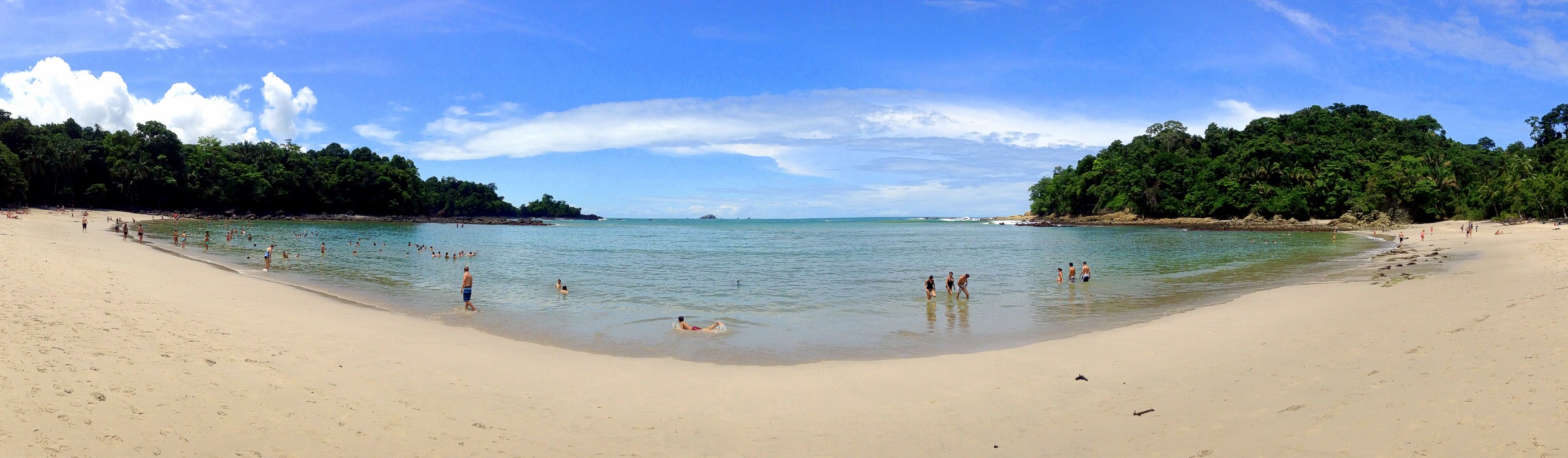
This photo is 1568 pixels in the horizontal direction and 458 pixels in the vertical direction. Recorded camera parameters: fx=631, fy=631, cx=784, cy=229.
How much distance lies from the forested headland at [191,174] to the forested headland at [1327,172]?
125791mm

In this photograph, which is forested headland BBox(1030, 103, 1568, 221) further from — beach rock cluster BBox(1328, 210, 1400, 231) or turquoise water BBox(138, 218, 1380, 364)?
turquoise water BBox(138, 218, 1380, 364)

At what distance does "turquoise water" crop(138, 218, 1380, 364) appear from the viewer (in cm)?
1277

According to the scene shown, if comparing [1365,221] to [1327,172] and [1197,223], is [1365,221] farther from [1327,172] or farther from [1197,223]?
[1197,223]

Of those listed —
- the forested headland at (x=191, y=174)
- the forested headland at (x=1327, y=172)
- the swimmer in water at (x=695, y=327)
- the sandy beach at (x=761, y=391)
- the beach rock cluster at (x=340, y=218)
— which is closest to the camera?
the sandy beach at (x=761, y=391)

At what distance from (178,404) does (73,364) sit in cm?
172

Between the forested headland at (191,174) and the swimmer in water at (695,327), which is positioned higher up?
the forested headland at (191,174)

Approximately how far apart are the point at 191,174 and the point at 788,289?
105 m

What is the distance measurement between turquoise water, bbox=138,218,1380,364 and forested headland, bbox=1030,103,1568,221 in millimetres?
29937

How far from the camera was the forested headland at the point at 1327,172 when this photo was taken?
186 ft

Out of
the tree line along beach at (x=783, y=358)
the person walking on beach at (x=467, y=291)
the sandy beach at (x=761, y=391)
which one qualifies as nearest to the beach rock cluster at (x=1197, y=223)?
the tree line along beach at (x=783, y=358)

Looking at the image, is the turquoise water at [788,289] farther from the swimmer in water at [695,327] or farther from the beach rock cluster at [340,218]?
the beach rock cluster at [340,218]

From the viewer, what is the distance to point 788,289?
21734 millimetres

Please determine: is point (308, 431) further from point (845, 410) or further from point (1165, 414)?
point (1165, 414)

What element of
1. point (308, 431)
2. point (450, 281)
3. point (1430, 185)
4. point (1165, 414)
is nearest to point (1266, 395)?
point (1165, 414)
